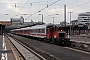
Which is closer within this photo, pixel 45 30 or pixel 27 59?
pixel 27 59

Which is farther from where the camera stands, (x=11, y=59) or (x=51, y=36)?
(x=51, y=36)

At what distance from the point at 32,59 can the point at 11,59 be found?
3007 millimetres

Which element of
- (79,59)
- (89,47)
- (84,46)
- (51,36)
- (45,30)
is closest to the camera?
(79,59)

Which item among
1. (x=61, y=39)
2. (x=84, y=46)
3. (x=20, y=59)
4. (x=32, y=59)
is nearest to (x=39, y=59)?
(x=32, y=59)

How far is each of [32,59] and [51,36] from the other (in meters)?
22.8

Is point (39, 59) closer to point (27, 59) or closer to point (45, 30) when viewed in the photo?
point (27, 59)

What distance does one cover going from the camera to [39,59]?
60.0 feet

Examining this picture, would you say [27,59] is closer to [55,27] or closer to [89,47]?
[89,47]

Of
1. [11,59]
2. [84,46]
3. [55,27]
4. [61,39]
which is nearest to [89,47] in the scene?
[84,46]

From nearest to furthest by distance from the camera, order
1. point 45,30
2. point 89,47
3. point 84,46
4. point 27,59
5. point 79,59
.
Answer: point 27,59 → point 79,59 → point 89,47 → point 84,46 → point 45,30

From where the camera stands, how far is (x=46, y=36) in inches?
1688

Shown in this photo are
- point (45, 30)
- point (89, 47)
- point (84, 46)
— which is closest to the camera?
point (89, 47)

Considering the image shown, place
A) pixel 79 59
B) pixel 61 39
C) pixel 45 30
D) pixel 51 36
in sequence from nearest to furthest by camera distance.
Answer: pixel 79 59
pixel 61 39
pixel 51 36
pixel 45 30

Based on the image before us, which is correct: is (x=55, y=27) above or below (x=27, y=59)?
above
